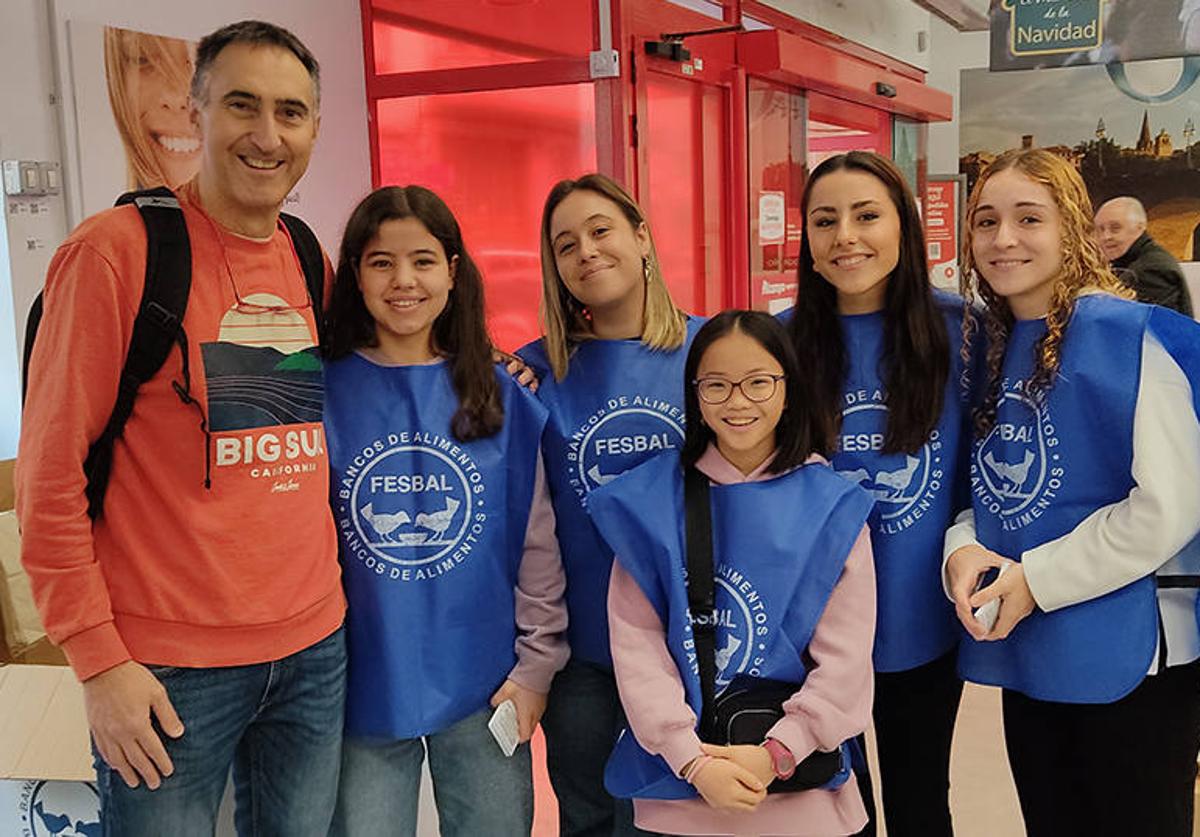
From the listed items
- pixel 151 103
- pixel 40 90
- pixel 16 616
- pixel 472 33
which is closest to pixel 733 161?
pixel 472 33

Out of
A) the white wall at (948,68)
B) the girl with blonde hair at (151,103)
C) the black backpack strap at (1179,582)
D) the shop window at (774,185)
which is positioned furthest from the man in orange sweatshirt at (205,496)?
the white wall at (948,68)

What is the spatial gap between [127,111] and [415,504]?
186 centimetres

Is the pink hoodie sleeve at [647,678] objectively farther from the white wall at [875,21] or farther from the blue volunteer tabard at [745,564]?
the white wall at [875,21]

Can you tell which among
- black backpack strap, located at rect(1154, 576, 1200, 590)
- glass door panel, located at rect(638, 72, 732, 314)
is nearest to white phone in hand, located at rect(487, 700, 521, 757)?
black backpack strap, located at rect(1154, 576, 1200, 590)

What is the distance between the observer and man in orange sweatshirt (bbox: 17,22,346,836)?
5.37ft

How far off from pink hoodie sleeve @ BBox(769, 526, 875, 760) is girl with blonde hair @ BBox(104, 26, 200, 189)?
2.25m

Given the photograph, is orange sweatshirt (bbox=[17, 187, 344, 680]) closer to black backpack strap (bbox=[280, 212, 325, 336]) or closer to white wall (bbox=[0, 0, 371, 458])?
black backpack strap (bbox=[280, 212, 325, 336])

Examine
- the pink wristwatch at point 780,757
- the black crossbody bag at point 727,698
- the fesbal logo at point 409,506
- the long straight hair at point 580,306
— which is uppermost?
the long straight hair at point 580,306

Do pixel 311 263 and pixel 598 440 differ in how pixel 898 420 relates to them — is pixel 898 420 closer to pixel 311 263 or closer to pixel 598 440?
pixel 598 440

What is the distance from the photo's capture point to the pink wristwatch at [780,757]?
6.24ft

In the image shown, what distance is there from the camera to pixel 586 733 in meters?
2.22

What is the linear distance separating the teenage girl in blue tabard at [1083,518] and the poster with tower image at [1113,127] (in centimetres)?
621

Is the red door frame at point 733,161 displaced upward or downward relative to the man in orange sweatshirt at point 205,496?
upward

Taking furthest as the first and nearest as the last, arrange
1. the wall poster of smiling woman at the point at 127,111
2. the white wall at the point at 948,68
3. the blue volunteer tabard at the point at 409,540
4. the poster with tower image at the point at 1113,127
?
the white wall at the point at 948,68
the poster with tower image at the point at 1113,127
the wall poster of smiling woman at the point at 127,111
the blue volunteer tabard at the point at 409,540
